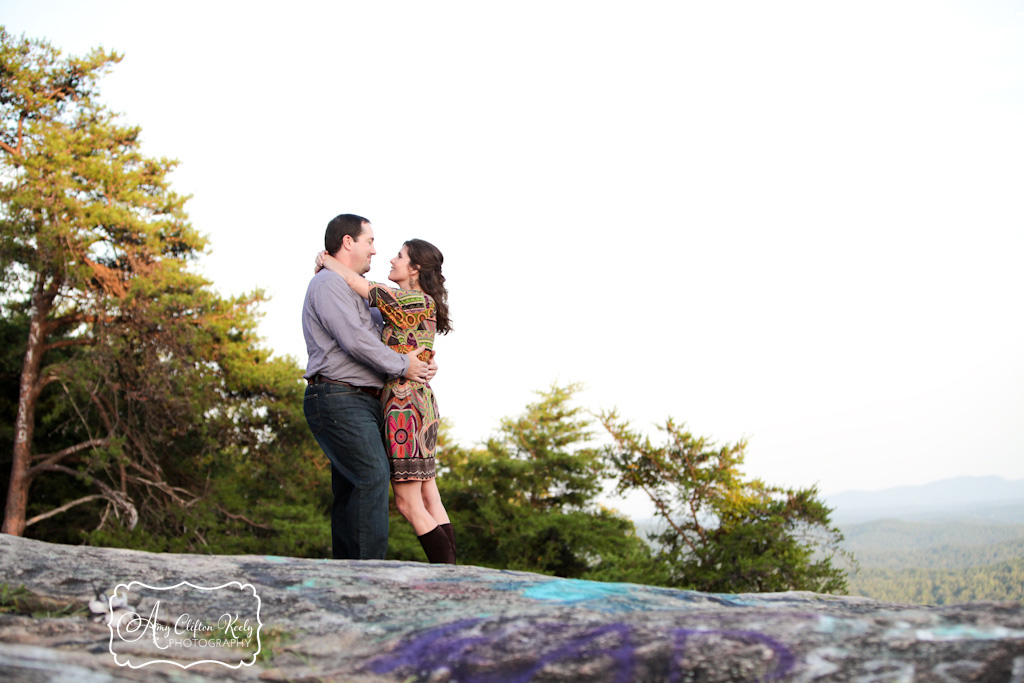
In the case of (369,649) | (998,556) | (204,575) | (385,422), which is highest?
(385,422)

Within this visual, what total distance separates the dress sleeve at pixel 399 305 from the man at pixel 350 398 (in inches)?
3.0

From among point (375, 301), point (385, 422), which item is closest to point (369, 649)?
point (385, 422)

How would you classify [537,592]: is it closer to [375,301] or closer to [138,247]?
[375,301]

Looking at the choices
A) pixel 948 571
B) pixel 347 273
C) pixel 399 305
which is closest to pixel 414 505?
pixel 399 305

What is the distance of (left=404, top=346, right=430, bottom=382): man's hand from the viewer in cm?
334

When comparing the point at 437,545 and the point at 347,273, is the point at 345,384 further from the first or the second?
the point at 437,545

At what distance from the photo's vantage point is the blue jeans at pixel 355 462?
10.3 ft

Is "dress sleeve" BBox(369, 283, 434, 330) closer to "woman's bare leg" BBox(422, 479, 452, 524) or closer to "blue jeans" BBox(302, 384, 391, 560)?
"blue jeans" BBox(302, 384, 391, 560)

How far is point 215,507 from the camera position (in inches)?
512

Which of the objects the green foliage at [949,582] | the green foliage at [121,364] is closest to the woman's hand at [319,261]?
the green foliage at [121,364]

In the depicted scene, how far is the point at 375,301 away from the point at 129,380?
10.5 metres

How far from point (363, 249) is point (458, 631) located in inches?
92.8

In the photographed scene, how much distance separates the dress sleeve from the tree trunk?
437 inches

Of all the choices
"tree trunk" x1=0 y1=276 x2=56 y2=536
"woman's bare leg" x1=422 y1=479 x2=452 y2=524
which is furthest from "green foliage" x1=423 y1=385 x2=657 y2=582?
"woman's bare leg" x1=422 y1=479 x2=452 y2=524
